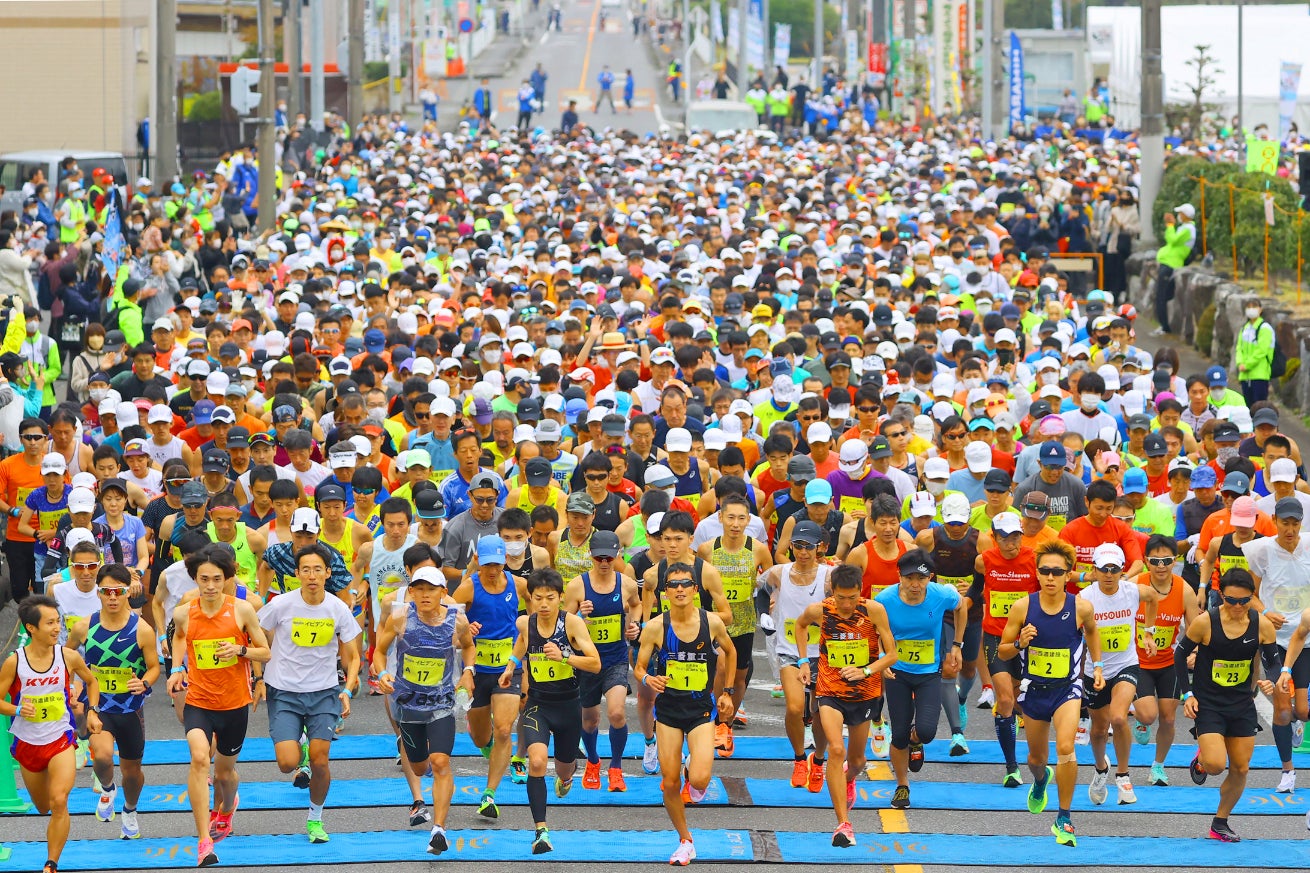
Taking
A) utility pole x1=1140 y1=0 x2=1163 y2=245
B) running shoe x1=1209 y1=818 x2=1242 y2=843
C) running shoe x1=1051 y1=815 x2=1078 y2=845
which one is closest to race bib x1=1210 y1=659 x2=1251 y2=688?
running shoe x1=1209 y1=818 x2=1242 y2=843

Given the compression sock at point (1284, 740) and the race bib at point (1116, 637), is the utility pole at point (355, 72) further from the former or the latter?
the compression sock at point (1284, 740)

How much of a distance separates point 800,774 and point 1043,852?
174cm

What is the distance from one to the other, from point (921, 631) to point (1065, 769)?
1147 millimetres

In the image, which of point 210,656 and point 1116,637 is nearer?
point 210,656

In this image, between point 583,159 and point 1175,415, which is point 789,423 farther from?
point 583,159

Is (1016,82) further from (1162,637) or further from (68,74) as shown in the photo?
(1162,637)

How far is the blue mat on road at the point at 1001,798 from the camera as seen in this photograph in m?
12.0

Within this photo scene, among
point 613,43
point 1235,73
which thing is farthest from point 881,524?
point 613,43

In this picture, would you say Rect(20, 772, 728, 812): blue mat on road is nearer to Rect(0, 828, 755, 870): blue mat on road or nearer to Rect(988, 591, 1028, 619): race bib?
Rect(0, 828, 755, 870): blue mat on road

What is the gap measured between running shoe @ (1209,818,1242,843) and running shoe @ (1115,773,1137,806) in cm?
66

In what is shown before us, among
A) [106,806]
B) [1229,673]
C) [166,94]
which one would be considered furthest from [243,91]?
[1229,673]

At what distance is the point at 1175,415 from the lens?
51.1 feet

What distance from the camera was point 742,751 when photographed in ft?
43.1

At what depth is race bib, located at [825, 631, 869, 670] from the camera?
11562 millimetres
